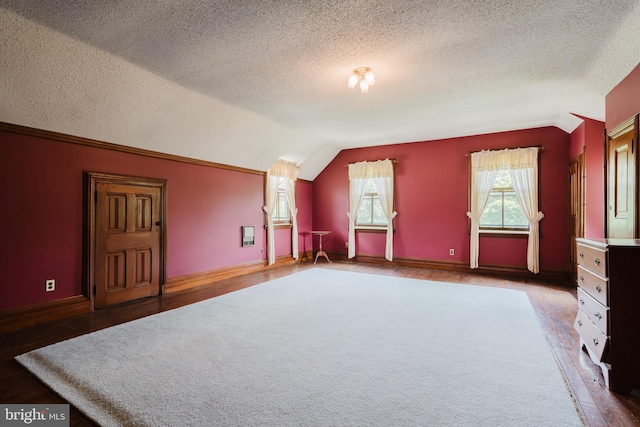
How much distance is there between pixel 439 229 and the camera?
6.16 m

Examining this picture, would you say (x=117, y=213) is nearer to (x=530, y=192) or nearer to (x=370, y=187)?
(x=370, y=187)

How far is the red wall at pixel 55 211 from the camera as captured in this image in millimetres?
3031

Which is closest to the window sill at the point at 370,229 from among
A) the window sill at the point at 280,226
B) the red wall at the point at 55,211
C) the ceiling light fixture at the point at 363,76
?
the window sill at the point at 280,226

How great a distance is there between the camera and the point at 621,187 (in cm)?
286

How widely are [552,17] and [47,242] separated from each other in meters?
5.18

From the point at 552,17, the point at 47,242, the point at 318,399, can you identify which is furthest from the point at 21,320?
the point at 552,17

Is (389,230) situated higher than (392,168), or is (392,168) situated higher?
(392,168)

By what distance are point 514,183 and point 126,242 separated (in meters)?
6.35

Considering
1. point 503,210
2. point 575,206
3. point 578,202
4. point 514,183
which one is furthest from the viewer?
point 503,210

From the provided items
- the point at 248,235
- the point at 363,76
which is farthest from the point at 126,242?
the point at 363,76

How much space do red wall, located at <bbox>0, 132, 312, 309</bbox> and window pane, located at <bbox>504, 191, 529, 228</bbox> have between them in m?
5.56

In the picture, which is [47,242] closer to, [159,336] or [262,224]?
[159,336]

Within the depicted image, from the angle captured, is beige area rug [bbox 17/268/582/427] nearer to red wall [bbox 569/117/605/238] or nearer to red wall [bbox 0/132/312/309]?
red wall [bbox 0/132/312/309]

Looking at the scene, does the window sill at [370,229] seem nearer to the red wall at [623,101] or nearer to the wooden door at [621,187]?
the wooden door at [621,187]
